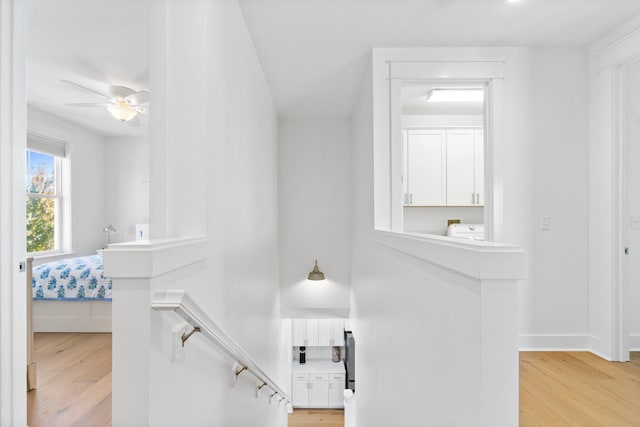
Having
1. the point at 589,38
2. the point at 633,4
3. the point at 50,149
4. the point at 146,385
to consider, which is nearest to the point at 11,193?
the point at 146,385

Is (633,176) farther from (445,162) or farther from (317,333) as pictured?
(317,333)

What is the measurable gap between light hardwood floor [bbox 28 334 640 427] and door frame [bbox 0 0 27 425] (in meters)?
1.41

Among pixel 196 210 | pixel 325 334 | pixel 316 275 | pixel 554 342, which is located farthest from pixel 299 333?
pixel 196 210

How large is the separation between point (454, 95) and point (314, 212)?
2.43 metres

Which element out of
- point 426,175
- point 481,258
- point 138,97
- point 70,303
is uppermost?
point 138,97

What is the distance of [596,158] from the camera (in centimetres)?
276

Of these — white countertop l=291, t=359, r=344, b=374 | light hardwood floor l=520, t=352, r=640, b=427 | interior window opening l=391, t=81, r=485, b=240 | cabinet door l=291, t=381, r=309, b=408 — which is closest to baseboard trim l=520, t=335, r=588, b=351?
light hardwood floor l=520, t=352, r=640, b=427

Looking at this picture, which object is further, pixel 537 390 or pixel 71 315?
pixel 71 315

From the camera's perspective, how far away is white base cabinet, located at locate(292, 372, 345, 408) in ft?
19.9

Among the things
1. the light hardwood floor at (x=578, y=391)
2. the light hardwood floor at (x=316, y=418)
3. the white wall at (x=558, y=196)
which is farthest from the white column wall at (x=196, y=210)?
the light hardwood floor at (x=316, y=418)

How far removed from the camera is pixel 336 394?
6.10 meters

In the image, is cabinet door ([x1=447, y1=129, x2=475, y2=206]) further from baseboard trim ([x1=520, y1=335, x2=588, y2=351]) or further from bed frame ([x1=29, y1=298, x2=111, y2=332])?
bed frame ([x1=29, y1=298, x2=111, y2=332])

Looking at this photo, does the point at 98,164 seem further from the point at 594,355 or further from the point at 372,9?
the point at 594,355

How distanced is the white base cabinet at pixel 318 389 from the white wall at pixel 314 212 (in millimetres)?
1572
